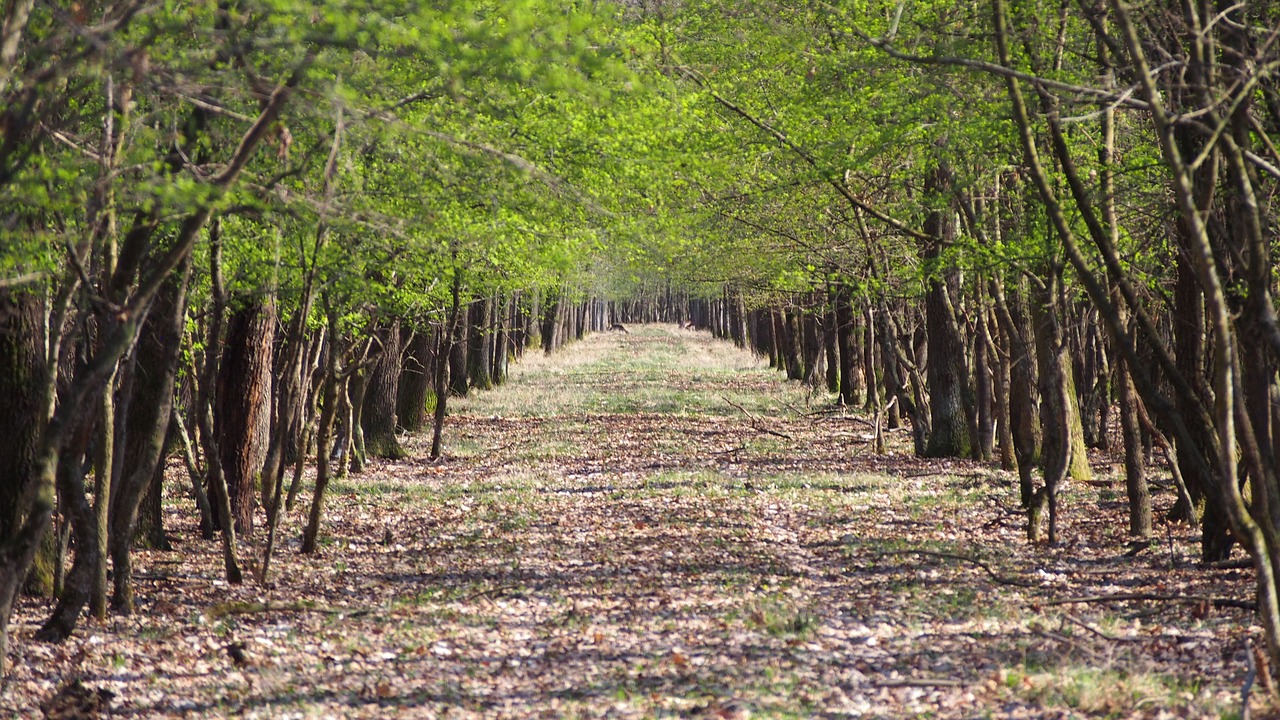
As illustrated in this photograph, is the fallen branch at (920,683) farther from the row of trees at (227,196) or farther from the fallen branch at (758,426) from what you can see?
the fallen branch at (758,426)

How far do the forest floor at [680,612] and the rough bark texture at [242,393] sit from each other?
882 mm

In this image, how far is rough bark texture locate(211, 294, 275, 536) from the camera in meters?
13.1

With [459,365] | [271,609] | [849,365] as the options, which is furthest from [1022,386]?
[459,365]

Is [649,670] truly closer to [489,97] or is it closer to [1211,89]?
[489,97]

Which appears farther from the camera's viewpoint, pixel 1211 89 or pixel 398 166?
pixel 398 166

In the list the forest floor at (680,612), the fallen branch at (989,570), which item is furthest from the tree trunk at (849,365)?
the fallen branch at (989,570)

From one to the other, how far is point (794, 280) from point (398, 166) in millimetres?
16788

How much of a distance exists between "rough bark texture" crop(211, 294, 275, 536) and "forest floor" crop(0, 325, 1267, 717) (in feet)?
2.89

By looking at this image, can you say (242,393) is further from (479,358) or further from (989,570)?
(479,358)

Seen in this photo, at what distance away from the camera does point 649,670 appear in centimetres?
790

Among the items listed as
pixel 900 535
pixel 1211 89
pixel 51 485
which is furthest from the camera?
pixel 900 535

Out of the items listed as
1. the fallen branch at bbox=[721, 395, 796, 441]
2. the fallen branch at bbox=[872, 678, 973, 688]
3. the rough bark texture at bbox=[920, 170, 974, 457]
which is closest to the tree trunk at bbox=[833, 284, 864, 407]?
the fallen branch at bbox=[721, 395, 796, 441]

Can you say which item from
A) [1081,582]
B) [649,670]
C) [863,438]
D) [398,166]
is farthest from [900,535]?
[863,438]

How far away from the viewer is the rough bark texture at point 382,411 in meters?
21.7
